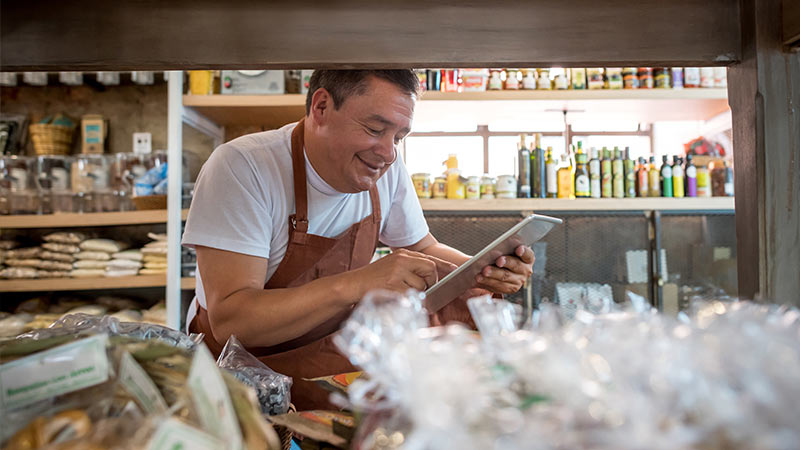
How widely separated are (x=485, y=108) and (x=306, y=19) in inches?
92.6

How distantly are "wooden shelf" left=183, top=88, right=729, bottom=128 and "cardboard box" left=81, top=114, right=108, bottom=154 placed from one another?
571 mm

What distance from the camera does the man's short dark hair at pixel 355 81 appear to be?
1258 mm

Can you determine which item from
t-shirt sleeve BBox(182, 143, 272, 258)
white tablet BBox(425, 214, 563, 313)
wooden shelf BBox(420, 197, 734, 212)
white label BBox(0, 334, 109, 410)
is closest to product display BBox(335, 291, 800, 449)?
white label BBox(0, 334, 109, 410)

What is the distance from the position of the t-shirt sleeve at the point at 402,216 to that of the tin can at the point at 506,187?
1268 millimetres

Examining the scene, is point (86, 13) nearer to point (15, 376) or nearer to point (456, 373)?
point (15, 376)

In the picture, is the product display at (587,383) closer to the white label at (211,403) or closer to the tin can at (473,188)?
the white label at (211,403)

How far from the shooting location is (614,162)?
2955mm

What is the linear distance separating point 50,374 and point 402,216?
4.14 ft

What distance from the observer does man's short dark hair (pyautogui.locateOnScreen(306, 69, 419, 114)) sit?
4.13 ft

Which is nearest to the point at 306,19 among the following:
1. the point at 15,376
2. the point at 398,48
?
the point at 398,48

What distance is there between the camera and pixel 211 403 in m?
0.40

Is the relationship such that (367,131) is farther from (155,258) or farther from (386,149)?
(155,258)

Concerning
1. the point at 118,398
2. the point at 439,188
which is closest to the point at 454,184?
the point at 439,188

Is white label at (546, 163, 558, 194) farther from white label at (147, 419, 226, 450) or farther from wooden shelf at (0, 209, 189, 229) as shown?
white label at (147, 419, 226, 450)
